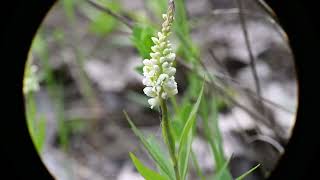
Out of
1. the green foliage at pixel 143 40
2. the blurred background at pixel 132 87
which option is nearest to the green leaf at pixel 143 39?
the green foliage at pixel 143 40

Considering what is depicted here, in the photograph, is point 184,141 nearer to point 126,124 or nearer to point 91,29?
point 126,124

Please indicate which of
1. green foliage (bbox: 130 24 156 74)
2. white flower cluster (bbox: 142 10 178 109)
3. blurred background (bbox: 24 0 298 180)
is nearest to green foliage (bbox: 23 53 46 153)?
blurred background (bbox: 24 0 298 180)

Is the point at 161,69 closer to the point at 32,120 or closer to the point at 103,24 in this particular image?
the point at 32,120

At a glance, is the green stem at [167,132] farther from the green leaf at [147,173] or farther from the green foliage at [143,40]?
the green foliage at [143,40]

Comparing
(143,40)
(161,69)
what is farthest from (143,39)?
(161,69)

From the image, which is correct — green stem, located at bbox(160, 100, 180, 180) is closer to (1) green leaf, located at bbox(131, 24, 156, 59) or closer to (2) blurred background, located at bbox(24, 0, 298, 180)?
(1) green leaf, located at bbox(131, 24, 156, 59)

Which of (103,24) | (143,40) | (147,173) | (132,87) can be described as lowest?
(132,87)
